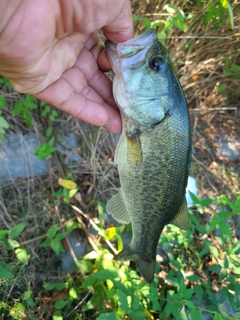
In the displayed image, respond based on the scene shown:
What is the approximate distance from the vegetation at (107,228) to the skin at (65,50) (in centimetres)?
40

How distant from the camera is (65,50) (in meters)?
1.94

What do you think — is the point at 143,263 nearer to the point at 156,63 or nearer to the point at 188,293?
the point at 188,293

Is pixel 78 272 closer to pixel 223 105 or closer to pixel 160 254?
pixel 160 254

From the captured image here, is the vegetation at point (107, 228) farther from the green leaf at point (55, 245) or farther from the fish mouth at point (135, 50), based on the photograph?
the fish mouth at point (135, 50)

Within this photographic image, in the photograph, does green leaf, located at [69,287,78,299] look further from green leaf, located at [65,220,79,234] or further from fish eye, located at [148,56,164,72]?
fish eye, located at [148,56,164,72]

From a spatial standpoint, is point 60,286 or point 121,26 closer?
point 121,26

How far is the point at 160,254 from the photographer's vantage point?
3061 mm

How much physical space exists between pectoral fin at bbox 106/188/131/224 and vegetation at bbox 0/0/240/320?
0.34 m

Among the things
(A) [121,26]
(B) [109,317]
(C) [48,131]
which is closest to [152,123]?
(A) [121,26]

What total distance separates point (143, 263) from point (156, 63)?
1358mm

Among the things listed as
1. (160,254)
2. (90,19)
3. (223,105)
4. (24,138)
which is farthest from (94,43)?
(223,105)

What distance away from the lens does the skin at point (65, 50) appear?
1545 mm

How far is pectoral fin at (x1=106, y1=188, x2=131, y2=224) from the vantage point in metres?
2.19

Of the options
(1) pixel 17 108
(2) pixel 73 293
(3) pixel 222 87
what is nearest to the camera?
(2) pixel 73 293
